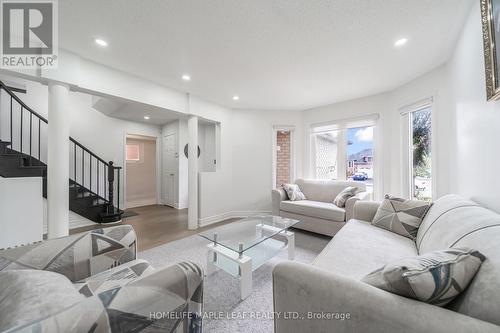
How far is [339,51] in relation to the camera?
2.04m

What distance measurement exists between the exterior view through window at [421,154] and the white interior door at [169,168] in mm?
4935

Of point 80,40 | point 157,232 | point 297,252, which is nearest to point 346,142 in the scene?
point 297,252

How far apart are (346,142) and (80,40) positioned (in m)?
4.18

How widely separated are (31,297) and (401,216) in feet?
8.27

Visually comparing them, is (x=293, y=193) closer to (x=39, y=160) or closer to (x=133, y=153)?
(x=39, y=160)

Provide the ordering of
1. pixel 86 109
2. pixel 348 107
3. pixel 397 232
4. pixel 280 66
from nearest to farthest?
pixel 397 232 → pixel 280 66 → pixel 348 107 → pixel 86 109

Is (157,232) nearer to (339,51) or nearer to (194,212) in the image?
(194,212)

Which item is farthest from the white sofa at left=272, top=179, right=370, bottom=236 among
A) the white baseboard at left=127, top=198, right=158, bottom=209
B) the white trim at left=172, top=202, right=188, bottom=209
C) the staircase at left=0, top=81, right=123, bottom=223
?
the white baseboard at left=127, top=198, right=158, bottom=209

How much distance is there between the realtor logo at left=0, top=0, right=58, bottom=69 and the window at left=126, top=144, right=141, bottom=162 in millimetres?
3955

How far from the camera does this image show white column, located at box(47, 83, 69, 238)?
1990 millimetres

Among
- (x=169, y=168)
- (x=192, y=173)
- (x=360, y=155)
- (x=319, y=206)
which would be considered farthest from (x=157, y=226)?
(x=360, y=155)

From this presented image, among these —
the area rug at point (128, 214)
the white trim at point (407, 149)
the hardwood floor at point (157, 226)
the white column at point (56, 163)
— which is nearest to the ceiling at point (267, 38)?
the white trim at point (407, 149)

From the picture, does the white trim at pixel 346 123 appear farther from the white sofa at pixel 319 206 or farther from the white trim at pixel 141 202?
the white trim at pixel 141 202

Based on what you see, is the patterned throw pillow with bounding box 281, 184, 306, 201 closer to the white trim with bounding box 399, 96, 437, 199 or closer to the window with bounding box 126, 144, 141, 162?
the white trim with bounding box 399, 96, 437, 199
